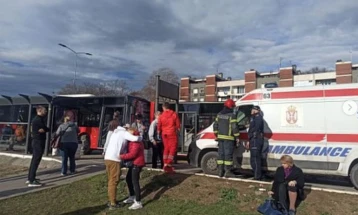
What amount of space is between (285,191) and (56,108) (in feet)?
42.6

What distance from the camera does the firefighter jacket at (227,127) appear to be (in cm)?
918

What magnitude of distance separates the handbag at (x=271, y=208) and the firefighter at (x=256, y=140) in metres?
2.45

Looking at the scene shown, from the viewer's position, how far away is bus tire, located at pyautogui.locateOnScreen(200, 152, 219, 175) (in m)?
10.4

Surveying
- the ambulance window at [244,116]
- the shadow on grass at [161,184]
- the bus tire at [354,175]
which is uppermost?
the ambulance window at [244,116]

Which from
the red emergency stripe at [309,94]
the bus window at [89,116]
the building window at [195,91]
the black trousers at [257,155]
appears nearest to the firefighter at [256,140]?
the black trousers at [257,155]

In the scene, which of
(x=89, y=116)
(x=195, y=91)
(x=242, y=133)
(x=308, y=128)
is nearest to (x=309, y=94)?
(x=308, y=128)

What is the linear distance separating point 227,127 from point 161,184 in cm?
218

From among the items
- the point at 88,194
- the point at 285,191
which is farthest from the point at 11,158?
the point at 285,191

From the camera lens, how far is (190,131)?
1758cm

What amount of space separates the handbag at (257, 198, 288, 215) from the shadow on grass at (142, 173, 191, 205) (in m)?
2.27

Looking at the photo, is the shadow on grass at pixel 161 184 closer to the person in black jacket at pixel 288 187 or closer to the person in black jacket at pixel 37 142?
the person in black jacket at pixel 288 187

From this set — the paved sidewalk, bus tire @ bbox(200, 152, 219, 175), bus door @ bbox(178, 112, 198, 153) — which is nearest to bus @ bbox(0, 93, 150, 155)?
bus door @ bbox(178, 112, 198, 153)

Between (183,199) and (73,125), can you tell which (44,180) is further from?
(183,199)

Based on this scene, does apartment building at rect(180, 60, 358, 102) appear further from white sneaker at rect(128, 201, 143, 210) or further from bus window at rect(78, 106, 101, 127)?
white sneaker at rect(128, 201, 143, 210)
